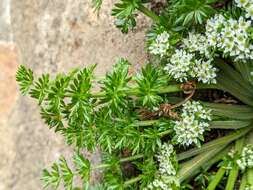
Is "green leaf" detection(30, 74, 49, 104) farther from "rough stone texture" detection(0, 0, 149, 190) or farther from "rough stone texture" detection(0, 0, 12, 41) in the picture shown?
"rough stone texture" detection(0, 0, 12, 41)

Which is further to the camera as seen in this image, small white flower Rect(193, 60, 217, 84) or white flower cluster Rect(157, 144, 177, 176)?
white flower cluster Rect(157, 144, 177, 176)

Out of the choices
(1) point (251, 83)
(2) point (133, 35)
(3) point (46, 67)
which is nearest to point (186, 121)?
(1) point (251, 83)

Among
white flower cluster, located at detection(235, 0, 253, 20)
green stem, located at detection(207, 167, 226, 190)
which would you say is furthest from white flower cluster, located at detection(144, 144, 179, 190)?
white flower cluster, located at detection(235, 0, 253, 20)

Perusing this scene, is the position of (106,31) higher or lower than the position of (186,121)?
higher

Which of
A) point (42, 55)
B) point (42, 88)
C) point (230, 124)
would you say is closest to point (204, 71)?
point (230, 124)

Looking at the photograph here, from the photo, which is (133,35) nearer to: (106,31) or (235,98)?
(106,31)
